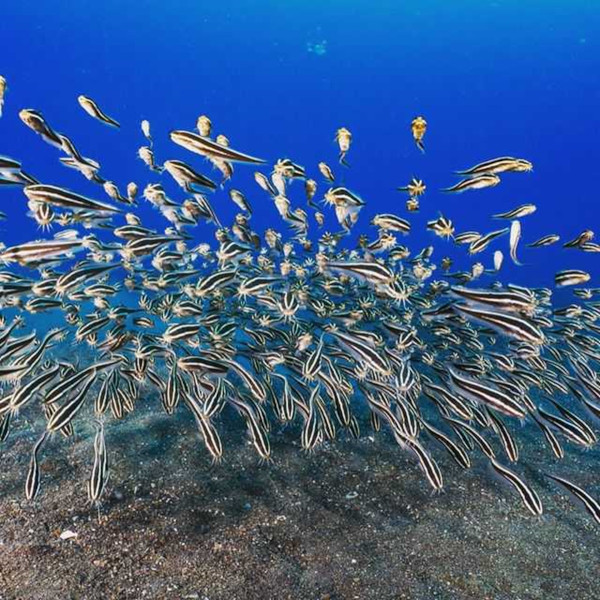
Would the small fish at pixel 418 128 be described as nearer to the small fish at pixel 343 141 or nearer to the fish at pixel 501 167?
the fish at pixel 501 167

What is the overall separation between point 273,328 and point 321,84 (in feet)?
264

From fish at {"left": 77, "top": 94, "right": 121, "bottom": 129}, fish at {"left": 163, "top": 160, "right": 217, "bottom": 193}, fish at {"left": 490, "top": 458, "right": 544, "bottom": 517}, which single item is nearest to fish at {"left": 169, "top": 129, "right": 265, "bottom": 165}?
fish at {"left": 163, "top": 160, "right": 217, "bottom": 193}

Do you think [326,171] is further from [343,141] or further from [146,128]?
[146,128]

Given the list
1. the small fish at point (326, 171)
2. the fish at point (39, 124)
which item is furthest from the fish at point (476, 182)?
the fish at point (39, 124)

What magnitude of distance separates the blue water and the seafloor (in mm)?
50971

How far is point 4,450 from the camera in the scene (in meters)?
5.91

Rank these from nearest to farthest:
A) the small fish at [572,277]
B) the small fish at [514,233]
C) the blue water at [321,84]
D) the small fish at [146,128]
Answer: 1. the small fish at [514,233]
2. the small fish at [146,128]
3. the small fish at [572,277]
4. the blue water at [321,84]

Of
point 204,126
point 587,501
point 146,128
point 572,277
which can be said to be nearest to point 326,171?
point 204,126

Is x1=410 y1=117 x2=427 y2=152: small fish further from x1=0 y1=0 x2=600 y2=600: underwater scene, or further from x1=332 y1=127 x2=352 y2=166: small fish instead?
x1=332 y1=127 x2=352 y2=166: small fish

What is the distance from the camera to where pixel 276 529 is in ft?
15.3

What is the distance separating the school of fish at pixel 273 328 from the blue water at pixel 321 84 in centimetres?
4918

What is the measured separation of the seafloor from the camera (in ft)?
13.0

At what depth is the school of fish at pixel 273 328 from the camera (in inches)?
188

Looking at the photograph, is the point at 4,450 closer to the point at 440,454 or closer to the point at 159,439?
the point at 159,439
